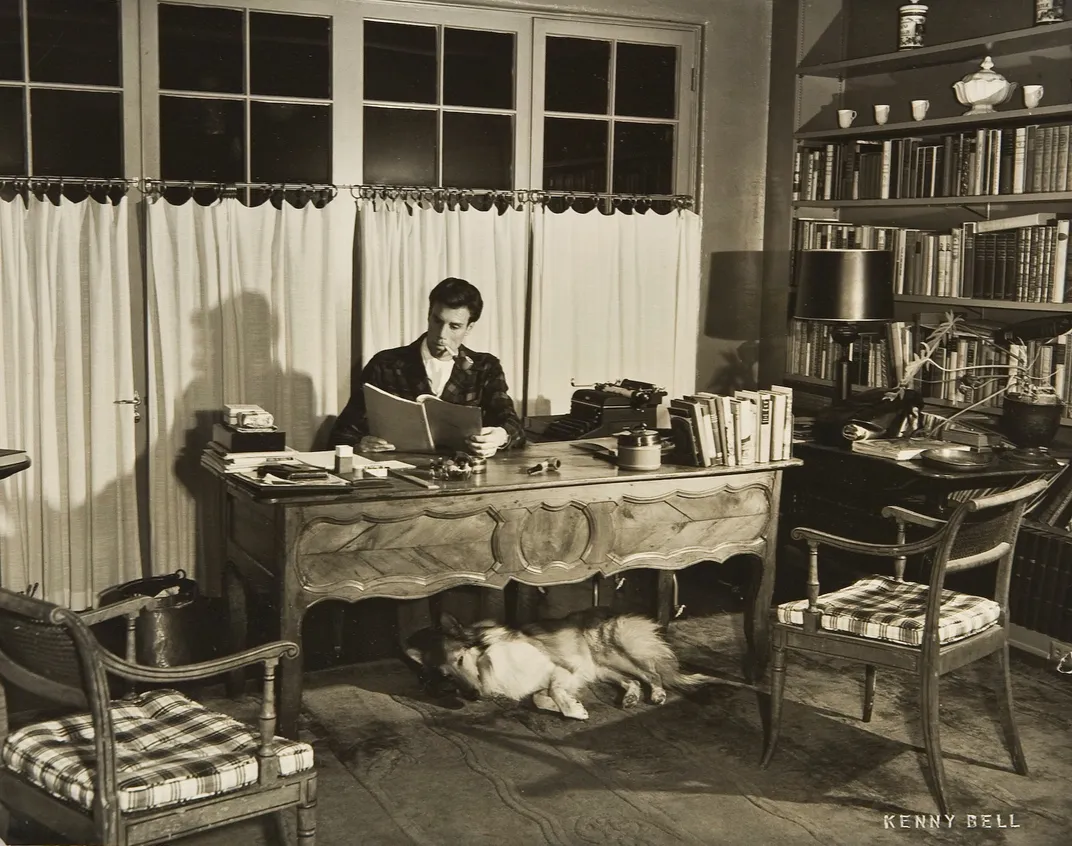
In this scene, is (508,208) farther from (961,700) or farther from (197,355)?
(961,700)

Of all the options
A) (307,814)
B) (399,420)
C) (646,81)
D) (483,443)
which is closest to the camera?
(307,814)

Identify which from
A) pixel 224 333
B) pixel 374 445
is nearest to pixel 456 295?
pixel 374 445

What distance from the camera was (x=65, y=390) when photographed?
4.98 meters

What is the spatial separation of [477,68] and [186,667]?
3.90 meters

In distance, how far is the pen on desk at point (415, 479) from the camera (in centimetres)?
391

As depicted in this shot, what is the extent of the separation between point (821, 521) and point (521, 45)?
2.64 meters

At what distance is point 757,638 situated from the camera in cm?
455

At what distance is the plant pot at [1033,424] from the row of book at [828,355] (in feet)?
2.77

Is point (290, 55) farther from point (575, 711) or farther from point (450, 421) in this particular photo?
point (575, 711)

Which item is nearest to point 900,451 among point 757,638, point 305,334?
point 757,638

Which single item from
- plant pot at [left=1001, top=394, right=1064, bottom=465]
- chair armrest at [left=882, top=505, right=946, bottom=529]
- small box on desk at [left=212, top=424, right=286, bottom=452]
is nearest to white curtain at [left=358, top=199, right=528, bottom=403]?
small box on desk at [left=212, top=424, right=286, bottom=452]

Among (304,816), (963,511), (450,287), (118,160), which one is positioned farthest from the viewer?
(118,160)

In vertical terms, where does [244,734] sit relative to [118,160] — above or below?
below

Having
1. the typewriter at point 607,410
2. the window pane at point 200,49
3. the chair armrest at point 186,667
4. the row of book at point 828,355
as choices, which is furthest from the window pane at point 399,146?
the chair armrest at point 186,667
